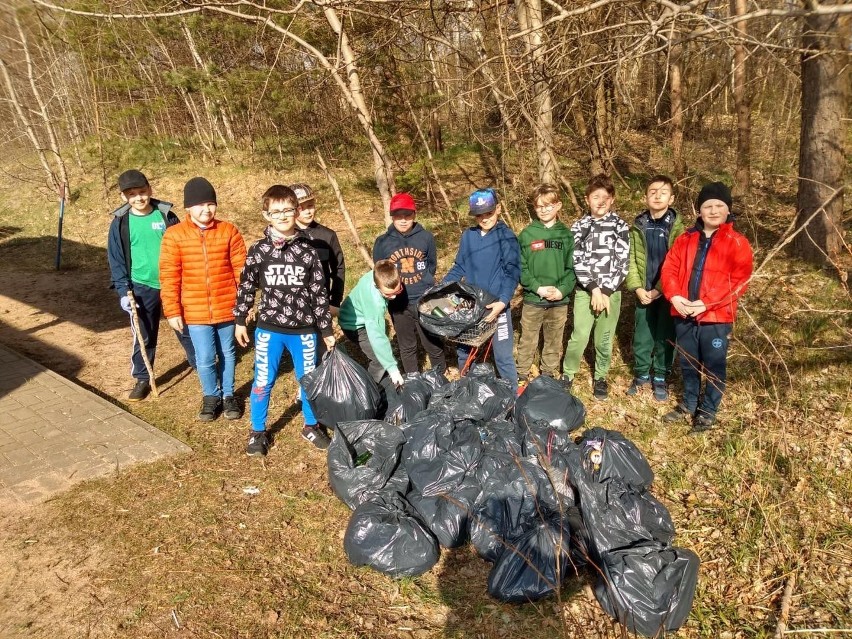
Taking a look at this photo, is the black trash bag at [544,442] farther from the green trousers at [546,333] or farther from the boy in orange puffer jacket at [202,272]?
the boy in orange puffer jacket at [202,272]

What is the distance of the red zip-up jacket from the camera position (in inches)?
139

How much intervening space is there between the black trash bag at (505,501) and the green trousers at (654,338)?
1.73 m

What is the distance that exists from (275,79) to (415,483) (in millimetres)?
9433

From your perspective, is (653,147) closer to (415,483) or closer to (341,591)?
(415,483)

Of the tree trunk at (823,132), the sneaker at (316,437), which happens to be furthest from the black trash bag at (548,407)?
the tree trunk at (823,132)

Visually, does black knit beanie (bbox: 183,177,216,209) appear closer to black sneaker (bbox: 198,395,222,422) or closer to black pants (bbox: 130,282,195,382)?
black pants (bbox: 130,282,195,382)

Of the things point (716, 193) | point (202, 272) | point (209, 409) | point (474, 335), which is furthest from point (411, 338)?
point (716, 193)

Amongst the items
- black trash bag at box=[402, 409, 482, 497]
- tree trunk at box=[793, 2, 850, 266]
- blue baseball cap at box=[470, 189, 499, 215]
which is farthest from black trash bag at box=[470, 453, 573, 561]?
tree trunk at box=[793, 2, 850, 266]

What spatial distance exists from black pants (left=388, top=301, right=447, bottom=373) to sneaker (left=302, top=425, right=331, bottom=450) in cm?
86

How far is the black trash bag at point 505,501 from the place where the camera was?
2895mm

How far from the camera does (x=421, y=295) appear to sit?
14.0 feet

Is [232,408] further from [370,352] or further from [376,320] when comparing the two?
[376,320]

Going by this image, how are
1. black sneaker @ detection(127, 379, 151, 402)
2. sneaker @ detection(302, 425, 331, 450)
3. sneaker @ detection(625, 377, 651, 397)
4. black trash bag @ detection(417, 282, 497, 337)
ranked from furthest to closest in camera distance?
black sneaker @ detection(127, 379, 151, 402)
sneaker @ detection(625, 377, 651, 397)
sneaker @ detection(302, 425, 331, 450)
black trash bag @ detection(417, 282, 497, 337)

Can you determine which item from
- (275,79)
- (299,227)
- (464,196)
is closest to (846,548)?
(299,227)
